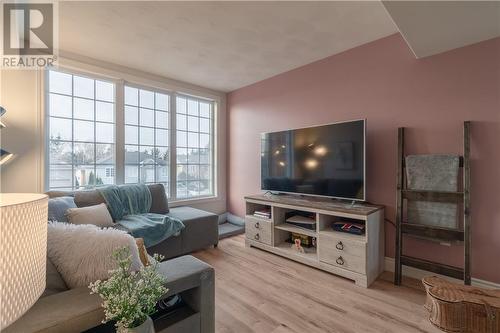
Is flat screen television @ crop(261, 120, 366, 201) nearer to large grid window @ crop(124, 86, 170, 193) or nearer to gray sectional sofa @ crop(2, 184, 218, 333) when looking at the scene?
large grid window @ crop(124, 86, 170, 193)

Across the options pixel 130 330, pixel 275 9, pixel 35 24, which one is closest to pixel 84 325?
pixel 130 330

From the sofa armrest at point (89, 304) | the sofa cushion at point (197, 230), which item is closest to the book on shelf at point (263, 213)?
the sofa cushion at point (197, 230)

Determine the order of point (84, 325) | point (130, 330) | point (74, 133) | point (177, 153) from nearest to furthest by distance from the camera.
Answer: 1. point (130, 330)
2. point (84, 325)
3. point (74, 133)
4. point (177, 153)

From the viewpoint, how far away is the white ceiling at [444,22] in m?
1.50

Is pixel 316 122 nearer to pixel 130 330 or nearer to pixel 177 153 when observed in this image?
pixel 177 153

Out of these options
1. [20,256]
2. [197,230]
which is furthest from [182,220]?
[20,256]

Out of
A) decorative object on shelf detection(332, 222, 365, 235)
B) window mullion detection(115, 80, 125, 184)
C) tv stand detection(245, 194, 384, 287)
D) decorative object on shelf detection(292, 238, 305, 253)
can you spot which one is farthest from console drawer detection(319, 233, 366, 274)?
window mullion detection(115, 80, 125, 184)

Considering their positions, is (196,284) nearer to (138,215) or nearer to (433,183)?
(138,215)

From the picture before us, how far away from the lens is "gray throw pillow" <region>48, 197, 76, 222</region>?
2.18 metres

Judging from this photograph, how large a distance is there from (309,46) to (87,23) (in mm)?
2224

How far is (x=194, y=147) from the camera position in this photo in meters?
4.13

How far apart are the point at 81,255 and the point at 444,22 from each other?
2.61 metres

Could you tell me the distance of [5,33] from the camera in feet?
7.16

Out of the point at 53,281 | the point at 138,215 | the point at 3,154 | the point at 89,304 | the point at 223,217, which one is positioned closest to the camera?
the point at 89,304
